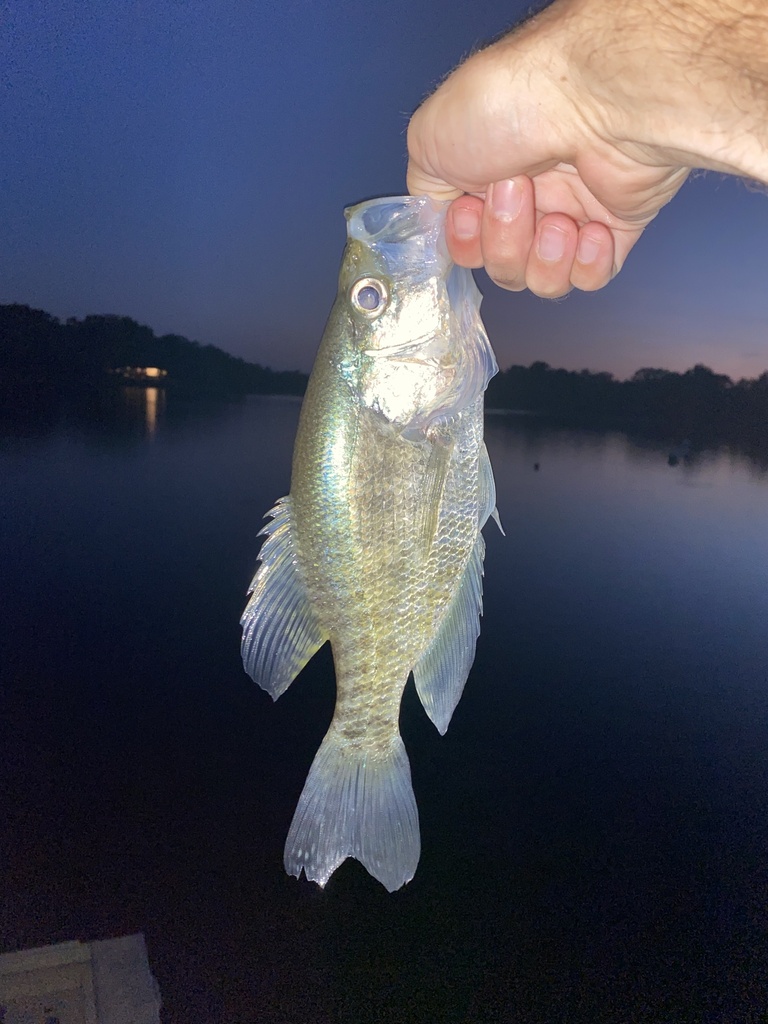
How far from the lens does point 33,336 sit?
10.7m

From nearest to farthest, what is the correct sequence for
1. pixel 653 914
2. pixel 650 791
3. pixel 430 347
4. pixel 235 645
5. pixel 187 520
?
pixel 430 347 → pixel 653 914 → pixel 650 791 → pixel 235 645 → pixel 187 520

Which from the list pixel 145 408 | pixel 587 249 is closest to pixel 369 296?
pixel 587 249

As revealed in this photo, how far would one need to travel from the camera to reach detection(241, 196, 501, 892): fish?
1.15 meters

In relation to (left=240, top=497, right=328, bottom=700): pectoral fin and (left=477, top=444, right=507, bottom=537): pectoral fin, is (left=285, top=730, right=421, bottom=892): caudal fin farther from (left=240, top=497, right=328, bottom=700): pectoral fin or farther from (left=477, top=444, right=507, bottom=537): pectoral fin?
(left=477, top=444, right=507, bottom=537): pectoral fin

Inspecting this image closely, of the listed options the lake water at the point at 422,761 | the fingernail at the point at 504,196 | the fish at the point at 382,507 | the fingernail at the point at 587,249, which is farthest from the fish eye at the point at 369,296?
the lake water at the point at 422,761

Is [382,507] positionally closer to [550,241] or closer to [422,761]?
[550,241]

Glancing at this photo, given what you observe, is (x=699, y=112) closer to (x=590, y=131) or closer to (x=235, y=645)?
(x=590, y=131)

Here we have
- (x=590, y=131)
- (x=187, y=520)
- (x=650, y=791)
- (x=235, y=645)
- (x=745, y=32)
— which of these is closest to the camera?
(x=745, y=32)

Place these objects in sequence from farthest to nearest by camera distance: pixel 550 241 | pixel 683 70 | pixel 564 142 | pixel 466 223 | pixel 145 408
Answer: pixel 145 408 → pixel 550 241 → pixel 466 223 → pixel 564 142 → pixel 683 70

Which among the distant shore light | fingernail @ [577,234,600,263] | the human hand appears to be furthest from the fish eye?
the distant shore light

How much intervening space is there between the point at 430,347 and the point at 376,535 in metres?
0.39

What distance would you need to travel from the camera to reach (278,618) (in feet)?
3.88

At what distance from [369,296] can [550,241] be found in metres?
0.45

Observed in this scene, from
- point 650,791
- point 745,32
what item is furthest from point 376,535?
point 650,791
